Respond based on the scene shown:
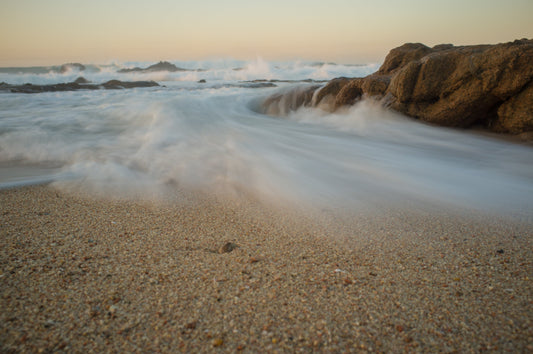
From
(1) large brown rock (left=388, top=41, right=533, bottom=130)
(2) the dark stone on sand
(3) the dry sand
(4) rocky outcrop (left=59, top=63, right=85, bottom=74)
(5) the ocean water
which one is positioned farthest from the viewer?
(4) rocky outcrop (left=59, top=63, right=85, bottom=74)

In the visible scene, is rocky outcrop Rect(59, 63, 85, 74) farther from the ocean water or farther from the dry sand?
the dry sand

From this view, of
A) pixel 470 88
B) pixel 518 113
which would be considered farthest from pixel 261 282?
pixel 518 113

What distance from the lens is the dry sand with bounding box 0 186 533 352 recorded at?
1122mm

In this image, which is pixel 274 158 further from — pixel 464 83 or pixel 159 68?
pixel 159 68

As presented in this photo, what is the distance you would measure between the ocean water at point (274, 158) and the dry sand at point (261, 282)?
52 cm

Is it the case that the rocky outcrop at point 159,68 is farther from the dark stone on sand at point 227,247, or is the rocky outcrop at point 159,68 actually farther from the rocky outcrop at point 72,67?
the dark stone on sand at point 227,247

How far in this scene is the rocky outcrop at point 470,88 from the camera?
407 centimetres

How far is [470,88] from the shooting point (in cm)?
441

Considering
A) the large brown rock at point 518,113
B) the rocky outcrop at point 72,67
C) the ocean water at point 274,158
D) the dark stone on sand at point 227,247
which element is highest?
the rocky outcrop at point 72,67

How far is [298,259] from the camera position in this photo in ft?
5.51

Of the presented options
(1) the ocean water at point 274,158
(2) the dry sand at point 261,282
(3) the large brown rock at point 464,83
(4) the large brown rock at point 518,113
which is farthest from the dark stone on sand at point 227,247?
(4) the large brown rock at point 518,113

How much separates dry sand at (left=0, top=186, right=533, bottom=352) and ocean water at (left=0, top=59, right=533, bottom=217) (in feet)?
1.72

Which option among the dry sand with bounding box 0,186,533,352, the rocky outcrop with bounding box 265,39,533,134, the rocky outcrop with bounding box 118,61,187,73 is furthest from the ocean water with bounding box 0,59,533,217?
the rocky outcrop with bounding box 118,61,187,73

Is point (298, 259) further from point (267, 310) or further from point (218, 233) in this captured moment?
point (218, 233)
